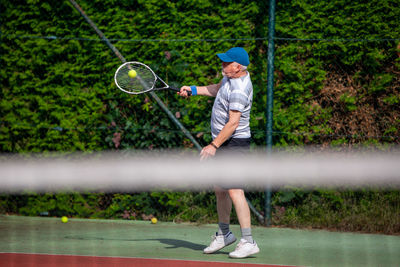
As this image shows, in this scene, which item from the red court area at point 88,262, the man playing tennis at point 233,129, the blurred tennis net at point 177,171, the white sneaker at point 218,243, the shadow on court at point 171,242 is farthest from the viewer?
the blurred tennis net at point 177,171

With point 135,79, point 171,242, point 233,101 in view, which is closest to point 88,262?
point 171,242

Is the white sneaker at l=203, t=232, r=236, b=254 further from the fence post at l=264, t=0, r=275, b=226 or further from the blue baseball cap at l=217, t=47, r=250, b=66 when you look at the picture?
the fence post at l=264, t=0, r=275, b=226

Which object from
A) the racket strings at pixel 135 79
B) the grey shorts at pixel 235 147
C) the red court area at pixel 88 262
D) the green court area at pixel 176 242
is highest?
the racket strings at pixel 135 79

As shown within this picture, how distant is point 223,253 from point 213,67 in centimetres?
249

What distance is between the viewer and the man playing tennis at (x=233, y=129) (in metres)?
5.12

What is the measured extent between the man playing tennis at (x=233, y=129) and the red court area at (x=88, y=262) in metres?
0.37

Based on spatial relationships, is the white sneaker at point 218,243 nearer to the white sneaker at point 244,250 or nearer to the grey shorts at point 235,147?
the white sneaker at point 244,250

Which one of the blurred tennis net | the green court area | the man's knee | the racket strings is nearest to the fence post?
the blurred tennis net

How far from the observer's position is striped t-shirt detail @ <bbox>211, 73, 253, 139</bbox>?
16.9ft

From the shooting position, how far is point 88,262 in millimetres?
4949

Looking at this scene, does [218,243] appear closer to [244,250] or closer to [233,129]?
[244,250]

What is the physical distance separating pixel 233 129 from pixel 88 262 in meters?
1.58

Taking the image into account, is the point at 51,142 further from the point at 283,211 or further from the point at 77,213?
the point at 283,211

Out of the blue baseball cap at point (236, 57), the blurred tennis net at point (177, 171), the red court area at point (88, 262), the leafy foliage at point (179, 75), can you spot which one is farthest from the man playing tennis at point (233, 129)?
the leafy foliage at point (179, 75)
